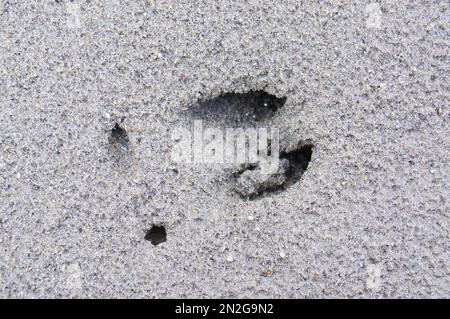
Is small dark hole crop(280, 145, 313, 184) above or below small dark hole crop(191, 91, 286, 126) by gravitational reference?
below

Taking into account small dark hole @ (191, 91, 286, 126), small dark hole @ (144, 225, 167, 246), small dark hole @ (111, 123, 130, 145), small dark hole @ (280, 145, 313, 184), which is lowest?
small dark hole @ (144, 225, 167, 246)

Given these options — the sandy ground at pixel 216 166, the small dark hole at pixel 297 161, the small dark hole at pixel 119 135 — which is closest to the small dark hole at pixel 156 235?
the sandy ground at pixel 216 166

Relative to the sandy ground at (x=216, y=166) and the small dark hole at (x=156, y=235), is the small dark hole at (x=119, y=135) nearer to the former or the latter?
the sandy ground at (x=216, y=166)

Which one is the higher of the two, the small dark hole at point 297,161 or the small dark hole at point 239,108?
the small dark hole at point 239,108

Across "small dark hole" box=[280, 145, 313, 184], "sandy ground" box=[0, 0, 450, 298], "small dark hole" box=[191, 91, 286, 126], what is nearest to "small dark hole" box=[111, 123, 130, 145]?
"sandy ground" box=[0, 0, 450, 298]

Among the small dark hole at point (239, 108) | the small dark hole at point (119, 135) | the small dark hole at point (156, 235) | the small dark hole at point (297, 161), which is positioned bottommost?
the small dark hole at point (156, 235)

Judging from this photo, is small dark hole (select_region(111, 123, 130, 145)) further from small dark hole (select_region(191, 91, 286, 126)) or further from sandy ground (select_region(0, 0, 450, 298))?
small dark hole (select_region(191, 91, 286, 126))
